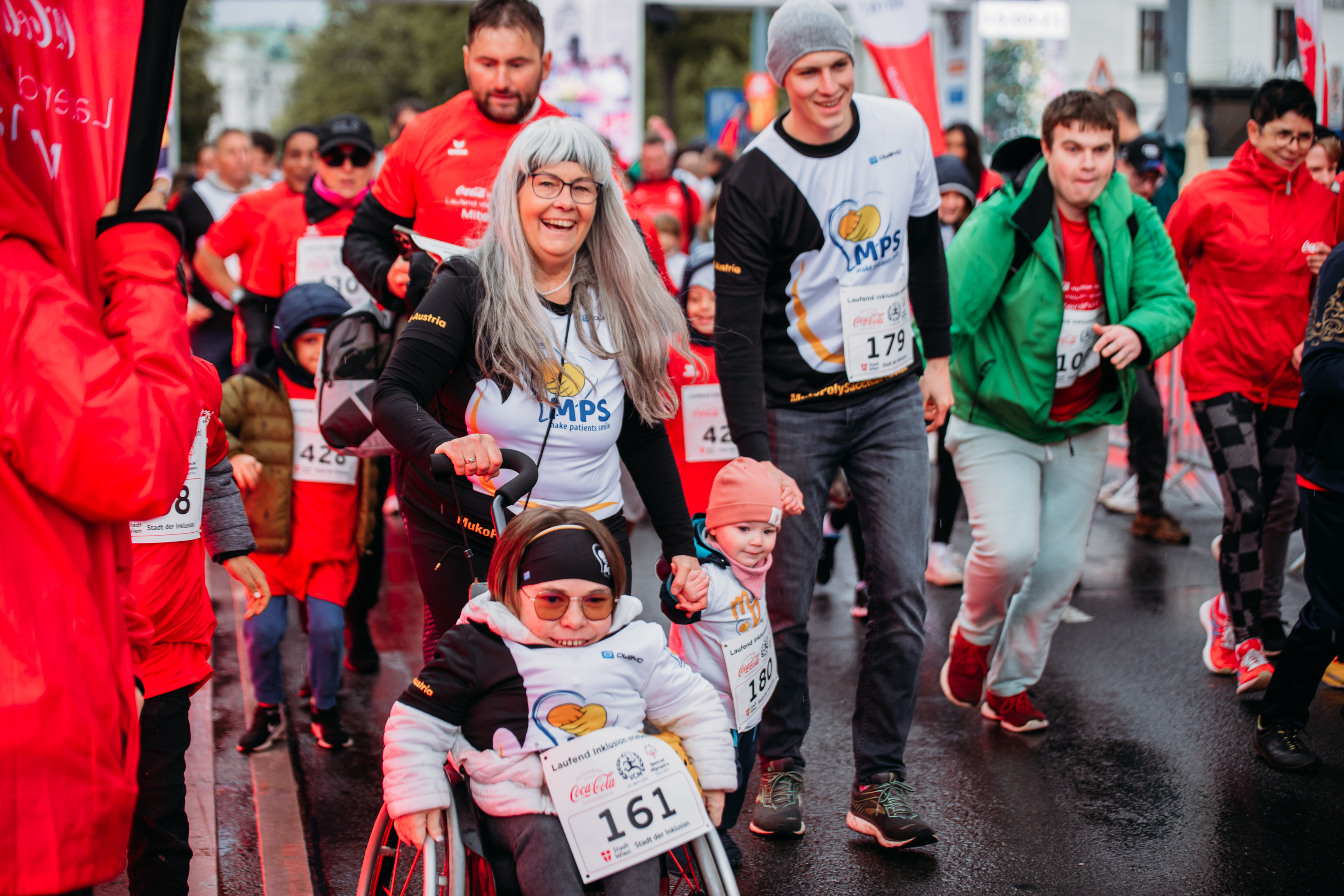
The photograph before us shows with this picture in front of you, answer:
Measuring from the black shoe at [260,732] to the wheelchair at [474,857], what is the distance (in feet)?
6.64

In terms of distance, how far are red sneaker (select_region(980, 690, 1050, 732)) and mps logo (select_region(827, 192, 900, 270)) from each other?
6.13 feet

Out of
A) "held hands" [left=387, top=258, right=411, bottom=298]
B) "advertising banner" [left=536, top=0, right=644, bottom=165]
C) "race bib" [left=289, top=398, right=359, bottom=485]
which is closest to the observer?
"held hands" [left=387, top=258, right=411, bottom=298]

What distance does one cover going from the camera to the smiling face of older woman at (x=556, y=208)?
315 cm

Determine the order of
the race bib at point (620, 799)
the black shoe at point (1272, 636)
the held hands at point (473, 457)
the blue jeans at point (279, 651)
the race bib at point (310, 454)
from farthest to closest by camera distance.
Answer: the black shoe at point (1272, 636) < the race bib at point (310, 454) < the blue jeans at point (279, 651) < the held hands at point (473, 457) < the race bib at point (620, 799)

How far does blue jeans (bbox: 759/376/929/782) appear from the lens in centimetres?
395

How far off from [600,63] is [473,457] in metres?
20.9

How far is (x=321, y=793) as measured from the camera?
443 cm

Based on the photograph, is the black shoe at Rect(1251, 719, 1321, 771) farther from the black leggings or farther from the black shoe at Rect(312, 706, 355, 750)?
the black shoe at Rect(312, 706, 355, 750)

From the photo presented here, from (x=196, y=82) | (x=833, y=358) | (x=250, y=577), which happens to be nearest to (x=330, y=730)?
(x=250, y=577)

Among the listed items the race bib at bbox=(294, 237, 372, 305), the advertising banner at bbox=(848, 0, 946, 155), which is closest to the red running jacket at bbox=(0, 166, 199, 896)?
the race bib at bbox=(294, 237, 372, 305)

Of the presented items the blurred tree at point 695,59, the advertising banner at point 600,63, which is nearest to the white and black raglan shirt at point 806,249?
the advertising banner at point 600,63

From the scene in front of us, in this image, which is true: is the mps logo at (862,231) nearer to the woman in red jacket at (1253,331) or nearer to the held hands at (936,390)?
the held hands at (936,390)

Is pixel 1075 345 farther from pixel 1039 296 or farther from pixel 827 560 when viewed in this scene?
pixel 827 560

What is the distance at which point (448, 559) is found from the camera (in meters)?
3.25
